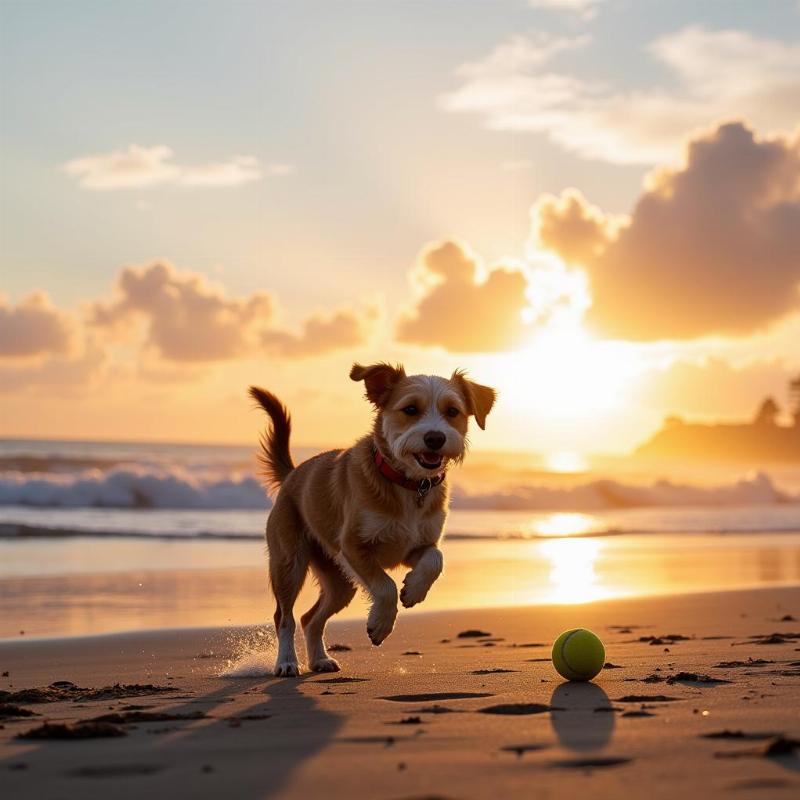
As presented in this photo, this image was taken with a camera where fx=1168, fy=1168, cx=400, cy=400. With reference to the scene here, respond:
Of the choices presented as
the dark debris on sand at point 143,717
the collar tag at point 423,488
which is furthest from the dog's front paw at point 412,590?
the dark debris on sand at point 143,717

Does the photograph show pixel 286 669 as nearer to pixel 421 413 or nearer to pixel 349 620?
pixel 421 413

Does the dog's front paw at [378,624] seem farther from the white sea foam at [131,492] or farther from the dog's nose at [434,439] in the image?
the white sea foam at [131,492]

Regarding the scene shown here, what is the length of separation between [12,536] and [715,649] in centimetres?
1276

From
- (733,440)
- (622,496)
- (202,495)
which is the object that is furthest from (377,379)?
(733,440)

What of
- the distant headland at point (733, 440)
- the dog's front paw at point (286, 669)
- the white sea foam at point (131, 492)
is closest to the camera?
the dog's front paw at point (286, 669)

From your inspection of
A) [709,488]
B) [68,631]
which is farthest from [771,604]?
[709,488]

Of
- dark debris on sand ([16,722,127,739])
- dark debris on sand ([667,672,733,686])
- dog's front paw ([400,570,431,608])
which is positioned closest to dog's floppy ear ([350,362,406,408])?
dog's front paw ([400,570,431,608])

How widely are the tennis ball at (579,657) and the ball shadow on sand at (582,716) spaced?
14 centimetres

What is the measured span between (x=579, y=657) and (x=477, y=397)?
7.06 ft

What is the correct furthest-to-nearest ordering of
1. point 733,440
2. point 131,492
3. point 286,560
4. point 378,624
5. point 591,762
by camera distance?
point 733,440 < point 131,492 < point 286,560 < point 378,624 < point 591,762

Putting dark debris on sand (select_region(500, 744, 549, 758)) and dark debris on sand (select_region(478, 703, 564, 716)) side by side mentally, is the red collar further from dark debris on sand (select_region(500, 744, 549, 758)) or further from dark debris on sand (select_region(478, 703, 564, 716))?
dark debris on sand (select_region(500, 744, 549, 758))

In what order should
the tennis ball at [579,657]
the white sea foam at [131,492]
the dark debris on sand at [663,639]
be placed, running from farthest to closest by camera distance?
1. the white sea foam at [131,492]
2. the dark debris on sand at [663,639]
3. the tennis ball at [579,657]

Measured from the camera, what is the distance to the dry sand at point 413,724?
3.48 m

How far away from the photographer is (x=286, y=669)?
22.8 feet
